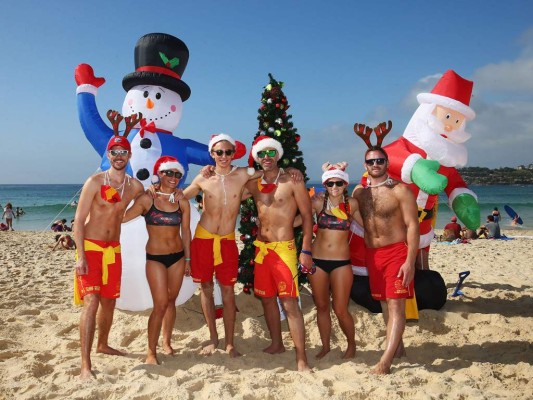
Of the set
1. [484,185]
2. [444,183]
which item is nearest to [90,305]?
[444,183]

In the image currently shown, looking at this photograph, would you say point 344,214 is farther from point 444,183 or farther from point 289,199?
point 444,183

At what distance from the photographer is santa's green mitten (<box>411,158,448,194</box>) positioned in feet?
14.7

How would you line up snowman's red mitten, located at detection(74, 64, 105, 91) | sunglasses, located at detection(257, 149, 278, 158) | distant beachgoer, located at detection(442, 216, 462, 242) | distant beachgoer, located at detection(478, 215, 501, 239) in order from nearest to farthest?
1. sunglasses, located at detection(257, 149, 278, 158)
2. snowman's red mitten, located at detection(74, 64, 105, 91)
3. distant beachgoer, located at detection(442, 216, 462, 242)
4. distant beachgoer, located at detection(478, 215, 501, 239)

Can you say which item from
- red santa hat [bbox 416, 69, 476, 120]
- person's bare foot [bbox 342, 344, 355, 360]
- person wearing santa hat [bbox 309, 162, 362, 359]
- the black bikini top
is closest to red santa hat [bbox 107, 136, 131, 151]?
the black bikini top

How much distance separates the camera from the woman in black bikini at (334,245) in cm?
428

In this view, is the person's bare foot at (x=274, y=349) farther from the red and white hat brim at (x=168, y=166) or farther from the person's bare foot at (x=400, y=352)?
the red and white hat brim at (x=168, y=166)

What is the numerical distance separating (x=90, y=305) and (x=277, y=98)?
11.2 ft

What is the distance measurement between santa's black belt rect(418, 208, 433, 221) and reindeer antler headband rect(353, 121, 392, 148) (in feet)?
4.51

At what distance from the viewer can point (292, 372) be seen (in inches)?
156

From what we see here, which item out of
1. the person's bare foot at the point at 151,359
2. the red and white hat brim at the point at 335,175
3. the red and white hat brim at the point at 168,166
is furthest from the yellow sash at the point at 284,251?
the person's bare foot at the point at 151,359

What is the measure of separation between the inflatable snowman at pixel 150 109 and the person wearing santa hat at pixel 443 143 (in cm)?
273

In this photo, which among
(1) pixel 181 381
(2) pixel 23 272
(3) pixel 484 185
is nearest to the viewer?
(1) pixel 181 381

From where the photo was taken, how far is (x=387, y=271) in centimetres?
416

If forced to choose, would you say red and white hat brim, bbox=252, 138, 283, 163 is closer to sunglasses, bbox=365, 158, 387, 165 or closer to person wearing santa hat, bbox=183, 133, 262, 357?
person wearing santa hat, bbox=183, 133, 262, 357
